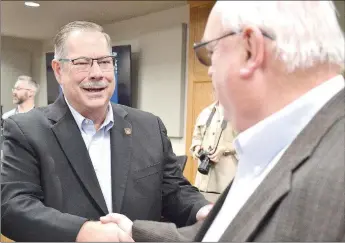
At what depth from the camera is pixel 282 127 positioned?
1.62 feet

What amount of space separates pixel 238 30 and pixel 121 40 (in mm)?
3339

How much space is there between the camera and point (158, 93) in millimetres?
3852

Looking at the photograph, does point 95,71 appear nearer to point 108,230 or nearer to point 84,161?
point 84,161

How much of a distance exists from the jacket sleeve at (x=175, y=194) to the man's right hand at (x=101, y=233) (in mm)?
252

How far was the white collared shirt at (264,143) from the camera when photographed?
0.49m

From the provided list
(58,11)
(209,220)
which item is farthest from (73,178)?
(58,11)

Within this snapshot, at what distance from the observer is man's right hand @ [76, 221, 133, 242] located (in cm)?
71

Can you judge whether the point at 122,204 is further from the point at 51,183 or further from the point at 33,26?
the point at 33,26

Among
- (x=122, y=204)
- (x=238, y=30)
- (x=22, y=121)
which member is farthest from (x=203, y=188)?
(x=238, y=30)

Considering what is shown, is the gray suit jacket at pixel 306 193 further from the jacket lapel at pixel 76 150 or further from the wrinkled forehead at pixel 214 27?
the jacket lapel at pixel 76 150

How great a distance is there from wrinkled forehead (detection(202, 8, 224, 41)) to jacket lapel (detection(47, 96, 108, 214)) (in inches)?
19.5

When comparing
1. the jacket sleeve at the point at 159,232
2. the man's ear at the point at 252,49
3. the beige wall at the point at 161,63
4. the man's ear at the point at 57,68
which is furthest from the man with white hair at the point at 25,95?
the beige wall at the point at 161,63

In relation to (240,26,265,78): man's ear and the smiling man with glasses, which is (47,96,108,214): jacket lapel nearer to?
the smiling man with glasses

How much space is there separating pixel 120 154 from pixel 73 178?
13 cm
